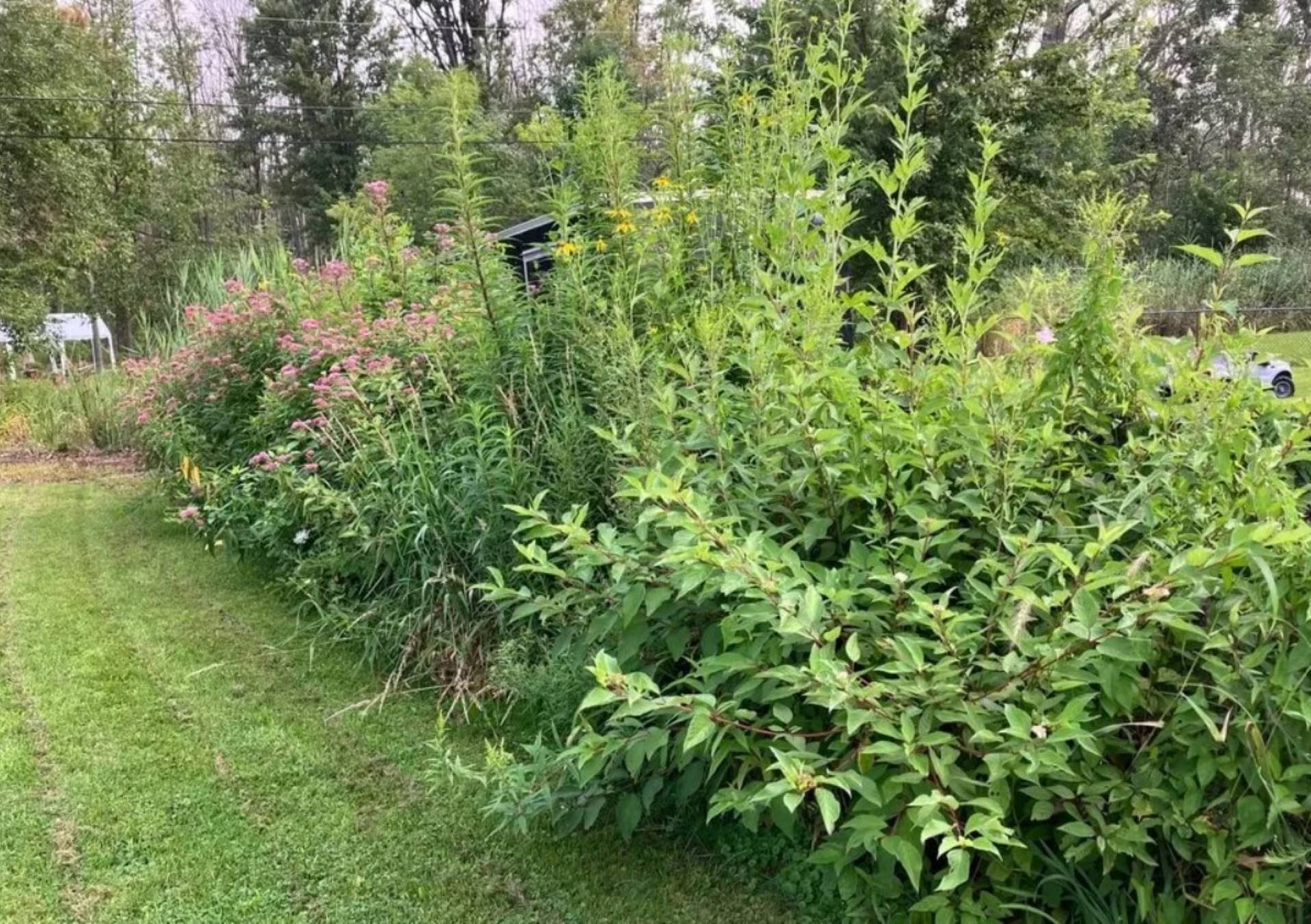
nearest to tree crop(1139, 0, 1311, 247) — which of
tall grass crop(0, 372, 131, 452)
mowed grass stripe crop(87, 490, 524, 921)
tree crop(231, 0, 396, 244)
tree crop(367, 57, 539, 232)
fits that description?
tree crop(367, 57, 539, 232)

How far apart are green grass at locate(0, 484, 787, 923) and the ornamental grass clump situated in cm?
19

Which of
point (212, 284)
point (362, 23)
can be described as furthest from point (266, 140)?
point (212, 284)

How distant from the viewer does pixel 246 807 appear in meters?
2.48

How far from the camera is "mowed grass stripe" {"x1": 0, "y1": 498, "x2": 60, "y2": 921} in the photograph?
2.11 metres

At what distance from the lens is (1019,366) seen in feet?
6.91

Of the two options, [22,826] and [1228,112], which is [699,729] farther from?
[1228,112]

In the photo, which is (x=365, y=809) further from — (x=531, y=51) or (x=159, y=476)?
(x=531, y=51)

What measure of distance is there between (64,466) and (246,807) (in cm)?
800

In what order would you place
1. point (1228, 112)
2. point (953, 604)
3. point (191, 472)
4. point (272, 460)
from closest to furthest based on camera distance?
1. point (953, 604)
2. point (272, 460)
3. point (191, 472)
4. point (1228, 112)

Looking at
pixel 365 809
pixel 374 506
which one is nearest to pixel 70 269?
pixel 374 506

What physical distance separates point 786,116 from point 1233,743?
6.05 ft

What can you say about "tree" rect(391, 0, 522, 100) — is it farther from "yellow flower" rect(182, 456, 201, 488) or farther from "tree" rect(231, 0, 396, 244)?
"yellow flower" rect(182, 456, 201, 488)

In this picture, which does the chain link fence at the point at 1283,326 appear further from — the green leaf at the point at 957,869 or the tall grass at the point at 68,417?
the tall grass at the point at 68,417

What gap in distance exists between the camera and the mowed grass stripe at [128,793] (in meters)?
2.12
